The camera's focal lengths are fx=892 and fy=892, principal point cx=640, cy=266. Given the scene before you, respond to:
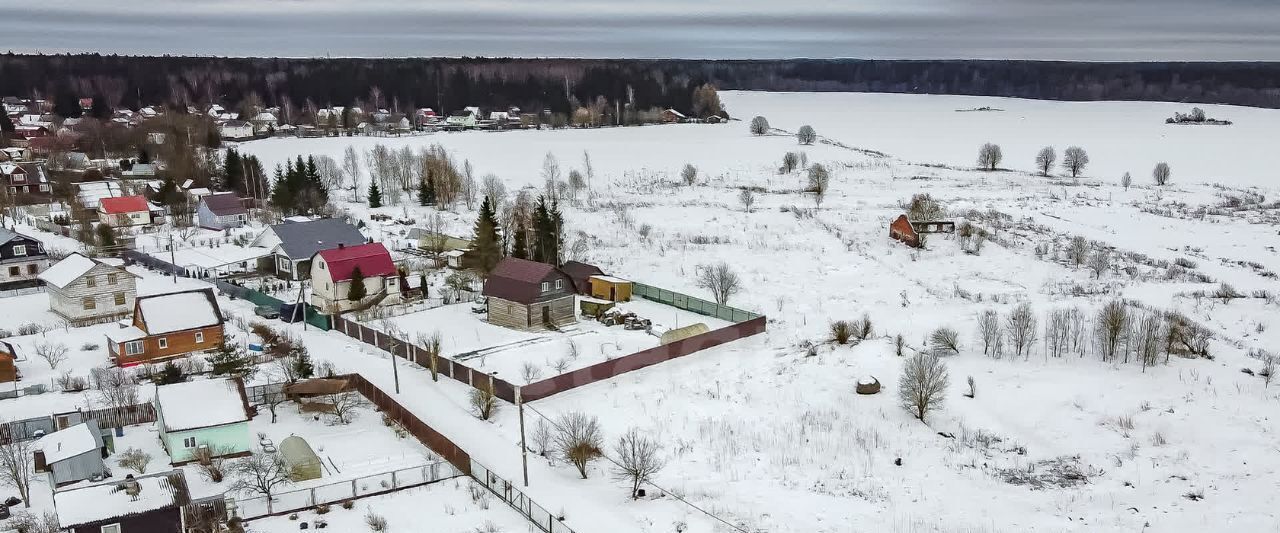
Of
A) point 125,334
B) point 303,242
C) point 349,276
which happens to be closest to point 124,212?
point 303,242

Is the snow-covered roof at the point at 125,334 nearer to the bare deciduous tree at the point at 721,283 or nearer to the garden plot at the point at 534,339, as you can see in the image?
the garden plot at the point at 534,339

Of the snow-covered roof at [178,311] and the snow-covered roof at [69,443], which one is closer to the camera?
the snow-covered roof at [69,443]

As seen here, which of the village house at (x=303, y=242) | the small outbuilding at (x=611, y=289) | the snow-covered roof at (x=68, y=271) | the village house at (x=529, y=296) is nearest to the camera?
the village house at (x=529, y=296)

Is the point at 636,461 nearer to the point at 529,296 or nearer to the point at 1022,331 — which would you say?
the point at 529,296

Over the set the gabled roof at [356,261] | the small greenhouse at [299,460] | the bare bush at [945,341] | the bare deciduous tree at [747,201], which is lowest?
the small greenhouse at [299,460]

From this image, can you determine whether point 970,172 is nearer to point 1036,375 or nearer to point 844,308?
point 844,308

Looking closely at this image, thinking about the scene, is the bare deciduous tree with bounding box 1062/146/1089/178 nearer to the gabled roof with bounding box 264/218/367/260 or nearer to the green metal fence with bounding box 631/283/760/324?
the green metal fence with bounding box 631/283/760/324

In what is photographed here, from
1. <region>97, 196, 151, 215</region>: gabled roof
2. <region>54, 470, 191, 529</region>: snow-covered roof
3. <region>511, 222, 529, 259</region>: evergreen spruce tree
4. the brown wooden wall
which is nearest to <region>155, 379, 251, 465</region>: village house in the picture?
<region>54, 470, 191, 529</region>: snow-covered roof

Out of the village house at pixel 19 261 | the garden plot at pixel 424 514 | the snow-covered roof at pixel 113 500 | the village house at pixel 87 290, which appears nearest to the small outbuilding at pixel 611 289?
the garden plot at pixel 424 514
